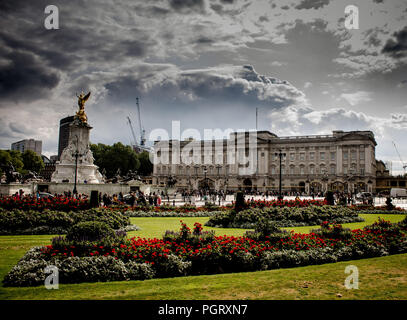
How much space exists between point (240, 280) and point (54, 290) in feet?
12.7

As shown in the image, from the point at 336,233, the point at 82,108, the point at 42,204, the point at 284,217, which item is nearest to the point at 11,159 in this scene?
the point at 82,108

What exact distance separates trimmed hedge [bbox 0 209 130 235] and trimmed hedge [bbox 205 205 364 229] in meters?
5.13

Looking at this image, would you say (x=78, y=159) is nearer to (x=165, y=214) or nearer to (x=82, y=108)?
(x=82, y=108)

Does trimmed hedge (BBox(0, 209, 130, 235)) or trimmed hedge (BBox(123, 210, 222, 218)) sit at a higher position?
trimmed hedge (BBox(0, 209, 130, 235))

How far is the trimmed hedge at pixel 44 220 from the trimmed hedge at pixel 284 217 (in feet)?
16.8

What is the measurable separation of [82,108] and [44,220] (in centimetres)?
3231

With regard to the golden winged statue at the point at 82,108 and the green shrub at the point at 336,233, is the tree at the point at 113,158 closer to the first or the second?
the golden winged statue at the point at 82,108

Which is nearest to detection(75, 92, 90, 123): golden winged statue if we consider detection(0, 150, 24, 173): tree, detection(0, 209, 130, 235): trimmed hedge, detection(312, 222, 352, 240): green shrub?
detection(0, 209, 130, 235): trimmed hedge

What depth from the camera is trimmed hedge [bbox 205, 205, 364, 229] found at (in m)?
16.7

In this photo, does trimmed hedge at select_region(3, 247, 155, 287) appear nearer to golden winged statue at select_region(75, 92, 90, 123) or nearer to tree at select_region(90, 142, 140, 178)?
golden winged statue at select_region(75, 92, 90, 123)

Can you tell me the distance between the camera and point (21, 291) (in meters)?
6.45

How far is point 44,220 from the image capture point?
14.6m
